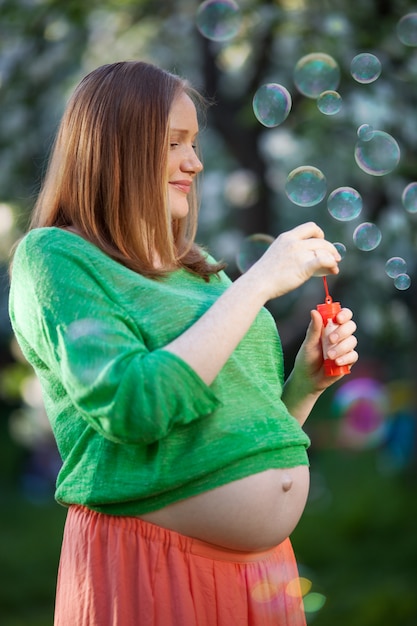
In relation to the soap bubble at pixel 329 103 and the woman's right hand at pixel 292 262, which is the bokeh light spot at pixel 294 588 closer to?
the woman's right hand at pixel 292 262

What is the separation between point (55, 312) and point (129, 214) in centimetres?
27

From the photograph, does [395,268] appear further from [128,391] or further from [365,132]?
[128,391]

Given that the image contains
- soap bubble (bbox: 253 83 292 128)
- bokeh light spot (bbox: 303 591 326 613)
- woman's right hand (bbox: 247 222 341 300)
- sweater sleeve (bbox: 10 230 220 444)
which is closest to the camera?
sweater sleeve (bbox: 10 230 220 444)

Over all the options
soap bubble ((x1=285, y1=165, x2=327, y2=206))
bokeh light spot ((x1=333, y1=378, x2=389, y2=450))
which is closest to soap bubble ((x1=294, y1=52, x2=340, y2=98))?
soap bubble ((x1=285, y1=165, x2=327, y2=206))

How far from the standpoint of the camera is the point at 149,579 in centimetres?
166

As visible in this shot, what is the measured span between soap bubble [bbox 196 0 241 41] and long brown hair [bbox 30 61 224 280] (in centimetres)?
140

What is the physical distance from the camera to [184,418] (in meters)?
1.56

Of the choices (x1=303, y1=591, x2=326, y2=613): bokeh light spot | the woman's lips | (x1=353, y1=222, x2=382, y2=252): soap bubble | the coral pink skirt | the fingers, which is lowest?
(x1=303, y1=591, x2=326, y2=613): bokeh light spot

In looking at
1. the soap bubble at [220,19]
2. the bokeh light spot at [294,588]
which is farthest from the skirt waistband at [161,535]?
the soap bubble at [220,19]

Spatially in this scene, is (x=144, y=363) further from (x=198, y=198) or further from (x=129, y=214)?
(x=198, y=198)

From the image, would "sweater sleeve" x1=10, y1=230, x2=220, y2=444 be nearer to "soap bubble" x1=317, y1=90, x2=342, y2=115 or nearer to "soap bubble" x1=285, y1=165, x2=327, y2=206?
"soap bubble" x1=285, y1=165, x2=327, y2=206

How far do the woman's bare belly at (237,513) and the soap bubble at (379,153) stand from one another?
3.61 ft

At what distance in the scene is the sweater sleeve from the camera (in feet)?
4.99

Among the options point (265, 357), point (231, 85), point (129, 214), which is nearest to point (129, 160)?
point (129, 214)
